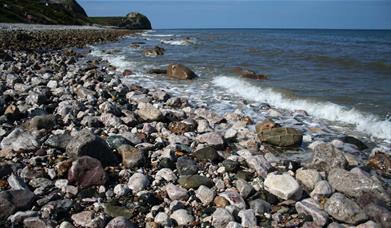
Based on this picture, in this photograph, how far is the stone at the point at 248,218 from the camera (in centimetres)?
417

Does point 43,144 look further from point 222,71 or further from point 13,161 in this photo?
point 222,71

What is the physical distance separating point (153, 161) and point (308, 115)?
16.1 feet

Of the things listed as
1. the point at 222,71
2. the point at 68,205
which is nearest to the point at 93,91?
the point at 68,205

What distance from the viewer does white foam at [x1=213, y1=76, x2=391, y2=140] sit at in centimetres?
817

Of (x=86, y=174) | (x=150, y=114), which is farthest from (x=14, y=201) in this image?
(x=150, y=114)

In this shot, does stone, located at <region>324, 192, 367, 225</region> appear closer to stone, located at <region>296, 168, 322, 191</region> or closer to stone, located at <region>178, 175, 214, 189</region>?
stone, located at <region>296, 168, 322, 191</region>

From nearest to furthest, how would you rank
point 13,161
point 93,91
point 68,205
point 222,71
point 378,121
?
point 68,205 → point 13,161 → point 378,121 → point 93,91 → point 222,71

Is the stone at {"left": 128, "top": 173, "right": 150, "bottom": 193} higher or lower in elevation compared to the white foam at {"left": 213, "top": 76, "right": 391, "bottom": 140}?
higher

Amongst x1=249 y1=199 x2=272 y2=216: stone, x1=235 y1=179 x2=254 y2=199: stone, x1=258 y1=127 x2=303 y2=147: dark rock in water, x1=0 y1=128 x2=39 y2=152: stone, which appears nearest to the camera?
x1=249 y1=199 x2=272 y2=216: stone

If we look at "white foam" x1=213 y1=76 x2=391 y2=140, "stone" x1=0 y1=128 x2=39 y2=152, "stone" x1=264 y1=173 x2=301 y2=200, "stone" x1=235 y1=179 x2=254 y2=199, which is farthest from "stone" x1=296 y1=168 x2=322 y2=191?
"stone" x1=0 y1=128 x2=39 y2=152

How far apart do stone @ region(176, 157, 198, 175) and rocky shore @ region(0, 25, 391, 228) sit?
0.09ft

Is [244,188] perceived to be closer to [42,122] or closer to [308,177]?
[308,177]

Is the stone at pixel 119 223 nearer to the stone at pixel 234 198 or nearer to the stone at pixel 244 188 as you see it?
the stone at pixel 234 198

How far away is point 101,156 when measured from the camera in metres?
5.50
